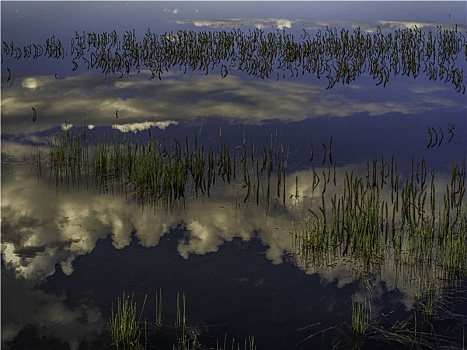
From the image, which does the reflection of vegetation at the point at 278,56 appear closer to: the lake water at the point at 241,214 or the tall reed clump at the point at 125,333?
the lake water at the point at 241,214

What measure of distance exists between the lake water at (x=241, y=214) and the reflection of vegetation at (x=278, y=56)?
1660mm

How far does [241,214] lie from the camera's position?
9.95 meters

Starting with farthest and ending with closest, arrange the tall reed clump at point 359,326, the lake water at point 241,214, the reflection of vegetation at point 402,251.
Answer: the lake water at point 241,214 < the reflection of vegetation at point 402,251 < the tall reed clump at point 359,326

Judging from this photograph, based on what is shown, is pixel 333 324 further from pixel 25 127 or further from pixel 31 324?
pixel 25 127

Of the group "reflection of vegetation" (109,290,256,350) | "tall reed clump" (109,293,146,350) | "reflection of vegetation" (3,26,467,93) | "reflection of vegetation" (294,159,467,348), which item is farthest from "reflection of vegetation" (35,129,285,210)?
"reflection of vegetation" (3,26,467,93)

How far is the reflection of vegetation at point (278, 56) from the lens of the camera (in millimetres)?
22562

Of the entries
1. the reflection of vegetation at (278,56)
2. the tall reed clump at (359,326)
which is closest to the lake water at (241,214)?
the tall reed clump at (359,326)

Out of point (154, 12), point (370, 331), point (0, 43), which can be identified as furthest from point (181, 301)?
point (154, 12)

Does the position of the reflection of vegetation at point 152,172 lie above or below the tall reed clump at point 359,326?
above

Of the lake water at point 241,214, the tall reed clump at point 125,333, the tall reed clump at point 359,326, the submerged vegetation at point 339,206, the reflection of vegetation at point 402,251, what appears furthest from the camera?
the submerged vegetation at point 339,206

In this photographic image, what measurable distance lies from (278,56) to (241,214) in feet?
53.0

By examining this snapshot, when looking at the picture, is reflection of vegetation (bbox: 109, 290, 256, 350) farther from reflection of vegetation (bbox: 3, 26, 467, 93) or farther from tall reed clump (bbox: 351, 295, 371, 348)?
reflection of vegetation (bbox: 3, 26, 467, 93)

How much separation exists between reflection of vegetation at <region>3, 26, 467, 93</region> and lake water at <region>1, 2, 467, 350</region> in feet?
5.45

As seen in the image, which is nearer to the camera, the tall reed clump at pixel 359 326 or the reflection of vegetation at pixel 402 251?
the tall reed clump at pixel 359 326
